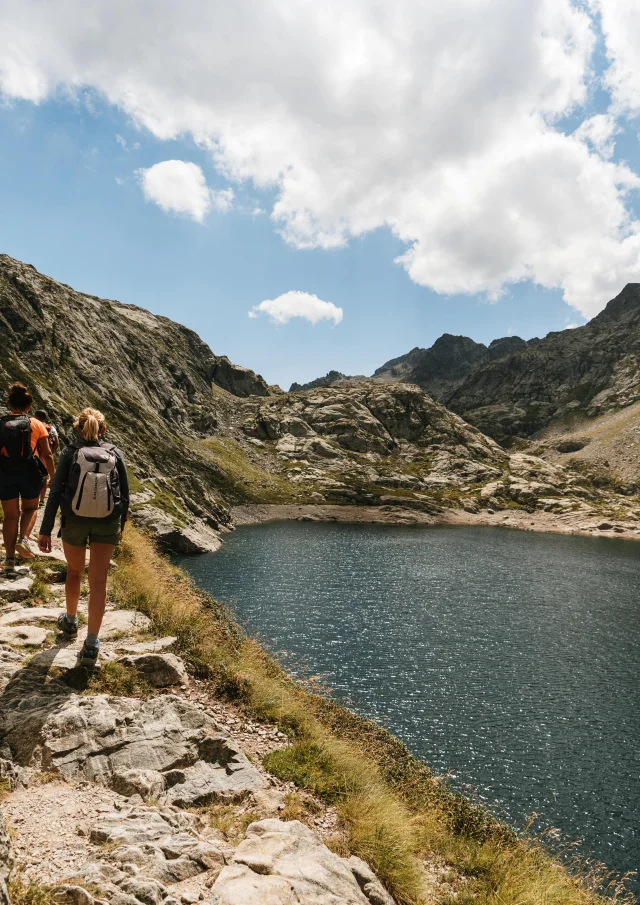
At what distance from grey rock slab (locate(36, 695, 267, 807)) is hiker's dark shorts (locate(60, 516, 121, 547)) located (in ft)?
8.99

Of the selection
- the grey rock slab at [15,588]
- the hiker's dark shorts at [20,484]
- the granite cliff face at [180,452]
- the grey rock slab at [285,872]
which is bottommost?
the grey rock slab at [285,872]

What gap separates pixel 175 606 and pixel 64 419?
7276 cm

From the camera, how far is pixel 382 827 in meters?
7.57

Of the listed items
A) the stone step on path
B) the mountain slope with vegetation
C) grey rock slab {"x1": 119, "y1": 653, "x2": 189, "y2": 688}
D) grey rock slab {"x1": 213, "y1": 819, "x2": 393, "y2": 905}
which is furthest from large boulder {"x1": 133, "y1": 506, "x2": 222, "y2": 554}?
grey rock slab {"x1": 213, "y1": 819, "x2": 393, "y2": 905}

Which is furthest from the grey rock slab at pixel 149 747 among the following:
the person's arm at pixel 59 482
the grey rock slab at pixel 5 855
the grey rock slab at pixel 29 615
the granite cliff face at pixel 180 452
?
the granite cliff face at pixel 180 452

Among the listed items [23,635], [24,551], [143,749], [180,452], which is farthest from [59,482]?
[180,452]

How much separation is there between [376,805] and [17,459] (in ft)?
37.5

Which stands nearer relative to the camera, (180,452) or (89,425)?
(89,425)

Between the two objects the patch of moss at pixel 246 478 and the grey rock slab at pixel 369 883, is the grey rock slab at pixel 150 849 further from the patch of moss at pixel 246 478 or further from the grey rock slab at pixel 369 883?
the patch of moss at pixel 246 478

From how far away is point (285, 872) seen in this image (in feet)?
18.5

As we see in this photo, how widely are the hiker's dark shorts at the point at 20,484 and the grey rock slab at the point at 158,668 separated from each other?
558cm

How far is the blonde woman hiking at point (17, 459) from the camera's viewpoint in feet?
38.5

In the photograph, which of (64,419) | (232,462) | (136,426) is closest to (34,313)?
(136,426)

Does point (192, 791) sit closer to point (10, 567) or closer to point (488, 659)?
point (10, 567)
